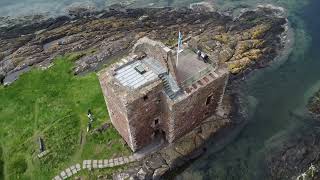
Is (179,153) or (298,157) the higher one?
(179,153)

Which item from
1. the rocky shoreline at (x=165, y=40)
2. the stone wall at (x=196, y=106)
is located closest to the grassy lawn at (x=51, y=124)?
the rocky shoreline at (x=165, y=40)

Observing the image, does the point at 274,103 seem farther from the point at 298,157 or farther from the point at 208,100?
the point at 208,100

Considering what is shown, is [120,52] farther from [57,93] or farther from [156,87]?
[156,87]

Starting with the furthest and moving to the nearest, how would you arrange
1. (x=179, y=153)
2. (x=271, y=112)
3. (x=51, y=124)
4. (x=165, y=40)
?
(x=165, y=40) → (x=271, y=112) → (x=51, y=124) → (x=179, y=153)

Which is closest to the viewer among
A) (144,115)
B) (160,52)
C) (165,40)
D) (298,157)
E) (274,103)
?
(160,52)

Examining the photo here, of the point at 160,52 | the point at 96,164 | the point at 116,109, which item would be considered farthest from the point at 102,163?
the point at 160,52

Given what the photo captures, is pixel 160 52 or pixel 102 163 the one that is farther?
pixel 102 163

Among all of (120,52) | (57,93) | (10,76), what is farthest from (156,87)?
(10,76)
